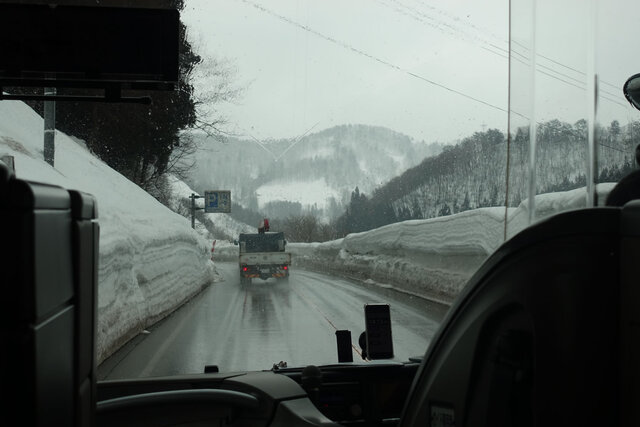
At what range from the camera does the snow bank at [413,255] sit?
7.80 meters

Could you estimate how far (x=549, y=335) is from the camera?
1196 mm

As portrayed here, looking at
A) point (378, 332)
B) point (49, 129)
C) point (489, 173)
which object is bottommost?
point (378, 332)

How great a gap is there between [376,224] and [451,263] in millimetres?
4730

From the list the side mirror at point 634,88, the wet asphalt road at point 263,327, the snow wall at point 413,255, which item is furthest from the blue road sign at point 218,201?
the side mirror at point 634,88

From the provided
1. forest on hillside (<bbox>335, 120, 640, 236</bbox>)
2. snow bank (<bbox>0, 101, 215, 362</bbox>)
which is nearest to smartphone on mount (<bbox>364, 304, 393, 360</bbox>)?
forest on hillside (<bbox>335, 120, 640, 236</bbox>)

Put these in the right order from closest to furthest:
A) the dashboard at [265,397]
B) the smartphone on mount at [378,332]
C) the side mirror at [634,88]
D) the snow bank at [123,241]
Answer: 1. the side mirror at [634,88]
2. the dashboard at [265,397]
3. the smartphone on mount at [378,332]
4. the snow bank at [123,241]

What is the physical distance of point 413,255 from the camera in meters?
9.33

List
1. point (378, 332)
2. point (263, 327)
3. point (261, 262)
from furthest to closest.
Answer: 1. point (261, 262)
2. point (263, 327)
3. point (378, 332)

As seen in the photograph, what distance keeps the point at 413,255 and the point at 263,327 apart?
2791 millimetres

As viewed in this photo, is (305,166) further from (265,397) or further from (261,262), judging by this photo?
(261,262)

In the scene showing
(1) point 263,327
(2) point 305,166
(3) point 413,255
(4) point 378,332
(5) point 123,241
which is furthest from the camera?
(3) point 413,255

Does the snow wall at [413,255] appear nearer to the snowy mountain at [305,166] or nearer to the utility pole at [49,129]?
the snowy mountain at [305,166]

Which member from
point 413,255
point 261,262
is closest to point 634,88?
point 261,262

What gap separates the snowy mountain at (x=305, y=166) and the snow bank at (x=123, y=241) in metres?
0.81
